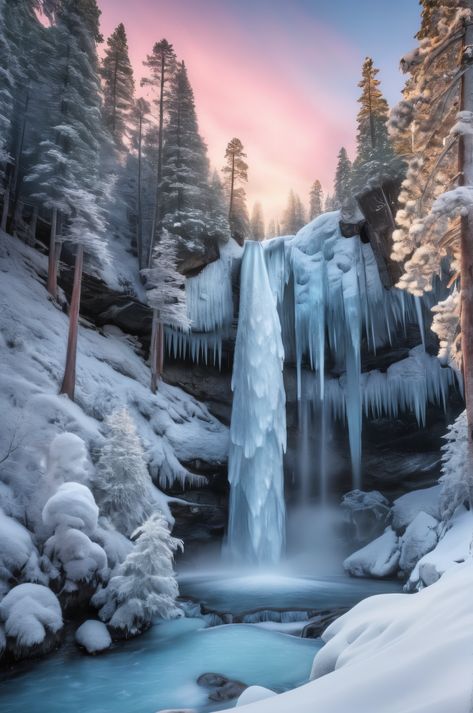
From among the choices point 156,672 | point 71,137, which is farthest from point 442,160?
point 71,137

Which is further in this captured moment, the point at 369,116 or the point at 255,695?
the point at 369,116

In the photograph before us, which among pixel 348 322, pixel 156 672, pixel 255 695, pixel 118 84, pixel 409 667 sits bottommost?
pixel 156 672

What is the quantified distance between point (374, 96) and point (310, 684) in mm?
33410

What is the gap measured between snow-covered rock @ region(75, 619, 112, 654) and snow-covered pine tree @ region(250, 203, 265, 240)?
44.1 metres

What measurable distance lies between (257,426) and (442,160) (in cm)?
1710

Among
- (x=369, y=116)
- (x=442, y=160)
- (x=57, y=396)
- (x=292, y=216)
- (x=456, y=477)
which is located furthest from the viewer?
(x=292, y=216)

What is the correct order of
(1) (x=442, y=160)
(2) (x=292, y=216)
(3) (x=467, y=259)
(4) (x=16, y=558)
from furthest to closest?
(2) (x=292, y=216) → (4) (x=16, y=558) → (1) (x=442, y=160) → (3) (x=467, y=259)

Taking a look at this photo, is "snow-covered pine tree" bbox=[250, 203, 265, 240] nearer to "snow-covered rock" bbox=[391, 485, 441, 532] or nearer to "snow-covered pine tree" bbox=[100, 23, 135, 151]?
"snow-covered pine tree" bbox=[100, 23, 135, 151]

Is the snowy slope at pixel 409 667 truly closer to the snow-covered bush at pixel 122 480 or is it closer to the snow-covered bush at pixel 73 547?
the snow-covered bush at pixel 73 547

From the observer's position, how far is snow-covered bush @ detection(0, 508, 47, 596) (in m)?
8.56

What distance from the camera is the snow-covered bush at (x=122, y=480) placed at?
12.5 meters

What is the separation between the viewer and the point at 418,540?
1573 centimetres

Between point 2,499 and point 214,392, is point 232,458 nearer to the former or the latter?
point 214,392

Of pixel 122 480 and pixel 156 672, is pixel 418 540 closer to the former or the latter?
pixel 122 480
